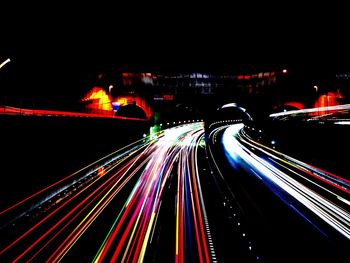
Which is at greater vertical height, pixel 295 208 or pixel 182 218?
pixel 182 218

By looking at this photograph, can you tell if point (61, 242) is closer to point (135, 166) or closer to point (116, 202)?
point (116, 202)

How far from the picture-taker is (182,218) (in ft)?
27.6

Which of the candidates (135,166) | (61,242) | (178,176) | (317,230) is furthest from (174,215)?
(135,166)

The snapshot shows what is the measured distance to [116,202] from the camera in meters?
10.2

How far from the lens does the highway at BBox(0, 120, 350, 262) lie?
253 inches

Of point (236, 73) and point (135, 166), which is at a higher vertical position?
point (236, 73)

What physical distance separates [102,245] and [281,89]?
1919 inches

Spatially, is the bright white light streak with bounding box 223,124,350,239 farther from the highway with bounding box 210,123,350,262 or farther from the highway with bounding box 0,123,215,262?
the highway with bounding box 0,123,215,262

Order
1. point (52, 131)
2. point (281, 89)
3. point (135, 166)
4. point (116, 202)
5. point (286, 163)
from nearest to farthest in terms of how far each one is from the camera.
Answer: point (116, 202), point (52, 131), point (286, 163), point (135, 166), point (281, 89)

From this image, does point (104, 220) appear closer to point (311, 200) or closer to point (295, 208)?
point (295, 208)

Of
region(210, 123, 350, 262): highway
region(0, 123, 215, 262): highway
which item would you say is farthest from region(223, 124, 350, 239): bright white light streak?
region(0, 123, 215, 262): highway

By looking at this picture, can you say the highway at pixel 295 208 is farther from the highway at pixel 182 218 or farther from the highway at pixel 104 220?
the highway at pixel 104 220

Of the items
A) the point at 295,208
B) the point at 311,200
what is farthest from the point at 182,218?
the point at 311,200

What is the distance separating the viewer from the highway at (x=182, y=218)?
6.41m
